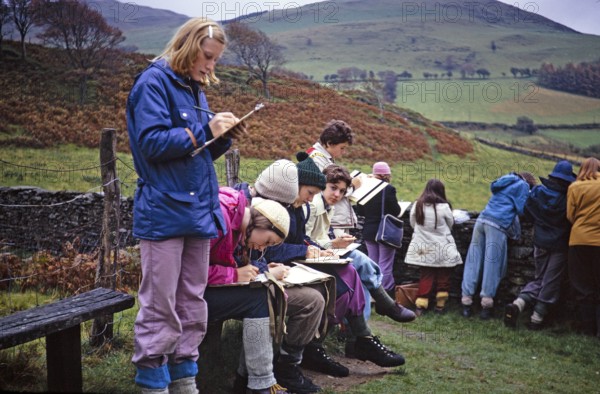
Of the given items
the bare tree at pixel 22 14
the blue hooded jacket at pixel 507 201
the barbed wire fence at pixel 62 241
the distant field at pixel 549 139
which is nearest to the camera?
the barbed wire fence at pixel 62 241

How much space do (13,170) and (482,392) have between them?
39.8 ft

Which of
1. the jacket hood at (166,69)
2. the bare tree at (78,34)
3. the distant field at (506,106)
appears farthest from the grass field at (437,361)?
the distant field at (506,106)

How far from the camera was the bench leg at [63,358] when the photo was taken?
131 inches

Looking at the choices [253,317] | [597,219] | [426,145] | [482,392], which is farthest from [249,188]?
[426,145]

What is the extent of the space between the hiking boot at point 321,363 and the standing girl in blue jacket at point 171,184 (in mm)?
1777

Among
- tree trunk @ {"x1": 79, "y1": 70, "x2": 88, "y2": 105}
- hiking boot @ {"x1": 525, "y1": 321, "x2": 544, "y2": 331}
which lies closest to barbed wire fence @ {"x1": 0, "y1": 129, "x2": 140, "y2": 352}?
tree trunk @ {"x1": 79, "y1": 70, "x2": 88, "y2": 105}

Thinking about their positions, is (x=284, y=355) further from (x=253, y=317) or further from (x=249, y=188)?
(x=249, y=188)

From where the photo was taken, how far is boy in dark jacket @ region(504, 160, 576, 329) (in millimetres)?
7230

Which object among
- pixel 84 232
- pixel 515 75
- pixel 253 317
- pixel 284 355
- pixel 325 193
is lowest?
pixel 84 232

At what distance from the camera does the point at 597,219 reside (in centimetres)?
673

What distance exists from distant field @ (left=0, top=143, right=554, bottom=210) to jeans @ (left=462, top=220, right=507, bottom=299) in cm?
456

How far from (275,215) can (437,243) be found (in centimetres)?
477

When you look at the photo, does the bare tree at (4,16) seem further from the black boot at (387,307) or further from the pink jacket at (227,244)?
the pink jacket at (227,244)

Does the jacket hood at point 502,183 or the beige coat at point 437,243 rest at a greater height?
→ the jacket hood at point 502,183
